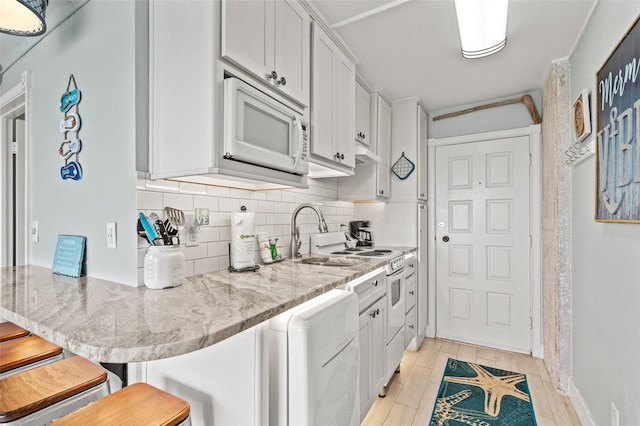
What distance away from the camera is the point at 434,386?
2346 millimetres

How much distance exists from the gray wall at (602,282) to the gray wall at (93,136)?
82.5 inches

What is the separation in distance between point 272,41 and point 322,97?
1.73 feet

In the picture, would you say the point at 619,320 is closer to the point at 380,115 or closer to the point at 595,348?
the point at 595,348

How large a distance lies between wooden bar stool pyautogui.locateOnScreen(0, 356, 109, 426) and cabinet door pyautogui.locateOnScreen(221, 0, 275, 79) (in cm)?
129

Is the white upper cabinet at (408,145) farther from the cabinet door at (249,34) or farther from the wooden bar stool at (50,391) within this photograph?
the wooden bar stool at (50,391)

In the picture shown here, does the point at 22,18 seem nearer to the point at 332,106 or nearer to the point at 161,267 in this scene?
the point at 161,267

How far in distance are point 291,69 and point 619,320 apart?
198 cm

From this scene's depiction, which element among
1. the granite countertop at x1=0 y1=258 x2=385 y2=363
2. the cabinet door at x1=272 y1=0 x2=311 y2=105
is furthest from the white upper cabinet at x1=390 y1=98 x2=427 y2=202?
the granite countertop at x1=0 y1=258 x2=385 y2=363

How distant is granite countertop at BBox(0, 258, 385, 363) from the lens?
2.43 feet

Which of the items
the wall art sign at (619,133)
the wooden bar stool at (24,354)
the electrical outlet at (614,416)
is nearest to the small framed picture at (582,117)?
the wall art sign at (619,133)

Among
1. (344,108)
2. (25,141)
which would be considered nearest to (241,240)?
(344,108)

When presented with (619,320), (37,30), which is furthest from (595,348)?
(37,30)

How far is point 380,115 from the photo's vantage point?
2939 millimetres

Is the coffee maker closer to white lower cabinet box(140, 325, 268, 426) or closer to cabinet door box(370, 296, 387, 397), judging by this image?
cabinet door box(370, 296, 387, 397)
